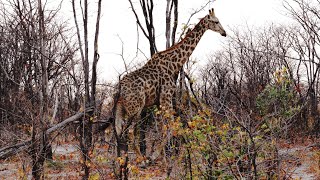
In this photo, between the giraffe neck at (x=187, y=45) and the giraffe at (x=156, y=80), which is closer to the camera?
the giraffe at (x=156, y=80)

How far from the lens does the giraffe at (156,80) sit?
6.80 meters

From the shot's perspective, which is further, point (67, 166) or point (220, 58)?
point (220, 58)

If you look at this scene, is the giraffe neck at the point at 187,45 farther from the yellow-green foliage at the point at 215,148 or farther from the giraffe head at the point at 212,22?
the yellow-green foliage at the point at 215,148

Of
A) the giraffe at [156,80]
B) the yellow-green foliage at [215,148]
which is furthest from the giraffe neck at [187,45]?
the yellow-green foliage at [215,148]

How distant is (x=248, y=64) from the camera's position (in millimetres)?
25797

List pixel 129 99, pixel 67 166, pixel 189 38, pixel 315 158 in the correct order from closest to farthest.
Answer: pixel 129 99 < pixel 189 38 < pixel 315 158 < pixel 67 166

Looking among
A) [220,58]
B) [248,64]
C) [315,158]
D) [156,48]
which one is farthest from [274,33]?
[315,158]

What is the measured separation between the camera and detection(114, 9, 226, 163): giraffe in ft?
22.3

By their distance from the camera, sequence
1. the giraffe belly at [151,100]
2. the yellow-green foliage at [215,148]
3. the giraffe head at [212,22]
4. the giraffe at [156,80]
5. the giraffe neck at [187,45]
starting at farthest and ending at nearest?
the giraffe neck at [187,45]
the giraffe head at [212,22]
the giraffe belly at [151,100]
the giraffe at [156,80]
the yellow-green foliage at [215,148]

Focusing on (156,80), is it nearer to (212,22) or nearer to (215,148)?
(212,22)

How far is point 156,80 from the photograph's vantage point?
7332mm

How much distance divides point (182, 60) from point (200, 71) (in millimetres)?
26272

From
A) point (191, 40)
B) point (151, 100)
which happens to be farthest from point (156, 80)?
point (191, 40)

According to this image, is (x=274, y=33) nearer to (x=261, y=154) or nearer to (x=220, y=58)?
(x=220, y=58)
